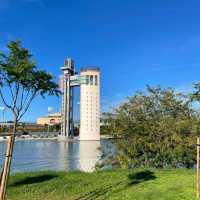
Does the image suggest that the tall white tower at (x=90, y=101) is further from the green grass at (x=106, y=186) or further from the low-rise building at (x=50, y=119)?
the green grass at (x=106, y=186)

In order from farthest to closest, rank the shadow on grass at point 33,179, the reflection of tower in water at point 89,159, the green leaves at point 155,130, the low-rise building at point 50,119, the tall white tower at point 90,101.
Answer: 1. the low-rise building at point 50,119
2. the tall white tower at point 90,101
3. the reflection of tower in water at point 89,159
4. the green leaves at point 155,130
5. the shadow on grass at point 33,179

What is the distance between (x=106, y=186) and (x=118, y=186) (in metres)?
0.33

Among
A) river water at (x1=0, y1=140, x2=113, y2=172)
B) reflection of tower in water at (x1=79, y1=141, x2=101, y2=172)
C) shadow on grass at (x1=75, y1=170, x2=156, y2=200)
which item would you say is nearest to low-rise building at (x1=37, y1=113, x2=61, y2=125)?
river water at (x1=0, y1=140, x2=113, y2=172)

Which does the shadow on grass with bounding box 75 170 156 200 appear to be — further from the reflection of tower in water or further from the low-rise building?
the low-rise building

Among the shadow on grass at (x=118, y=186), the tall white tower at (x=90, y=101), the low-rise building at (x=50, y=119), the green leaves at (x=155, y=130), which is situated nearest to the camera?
the shadow on grass at (x=118, y=186)

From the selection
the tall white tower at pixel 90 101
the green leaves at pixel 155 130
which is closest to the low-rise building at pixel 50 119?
the tall white tower at pixel 90 101

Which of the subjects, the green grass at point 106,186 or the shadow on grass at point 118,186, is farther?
the shadow on grass at point 118,186

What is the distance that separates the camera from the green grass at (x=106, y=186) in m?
8.24

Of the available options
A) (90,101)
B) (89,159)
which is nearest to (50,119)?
(90,101)

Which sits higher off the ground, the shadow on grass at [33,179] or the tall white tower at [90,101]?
the tall white tower at [90,101]

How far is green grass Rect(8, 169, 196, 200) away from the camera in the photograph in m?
8.24

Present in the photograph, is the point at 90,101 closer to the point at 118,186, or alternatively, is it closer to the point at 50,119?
the point at 50,119

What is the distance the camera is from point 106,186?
31.4ft

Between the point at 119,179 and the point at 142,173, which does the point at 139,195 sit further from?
the point at 142,173
